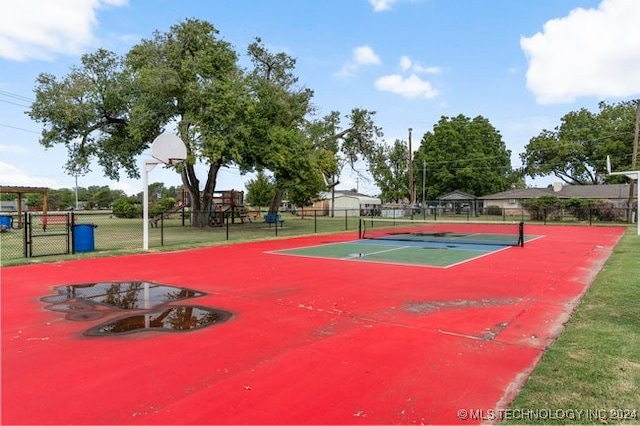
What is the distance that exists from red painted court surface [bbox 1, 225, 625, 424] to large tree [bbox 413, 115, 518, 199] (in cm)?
5274

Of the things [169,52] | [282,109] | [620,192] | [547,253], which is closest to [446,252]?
[547,253]

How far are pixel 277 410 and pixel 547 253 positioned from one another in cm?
1354

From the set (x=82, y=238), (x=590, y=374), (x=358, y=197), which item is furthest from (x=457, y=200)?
(x=590, y=374)

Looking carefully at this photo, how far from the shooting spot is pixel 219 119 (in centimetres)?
2336

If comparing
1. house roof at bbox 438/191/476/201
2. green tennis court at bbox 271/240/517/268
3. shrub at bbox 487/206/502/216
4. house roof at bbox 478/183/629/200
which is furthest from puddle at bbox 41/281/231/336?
house roof at bbox 438/191/476/201

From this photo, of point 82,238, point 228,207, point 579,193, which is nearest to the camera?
point 82,238

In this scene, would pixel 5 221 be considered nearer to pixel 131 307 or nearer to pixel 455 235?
pixel 131 307

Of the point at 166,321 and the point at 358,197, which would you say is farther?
the point at 358,197

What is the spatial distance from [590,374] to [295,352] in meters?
2.94

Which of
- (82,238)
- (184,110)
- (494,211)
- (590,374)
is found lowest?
(590,374)

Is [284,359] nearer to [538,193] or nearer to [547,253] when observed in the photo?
[547,253]

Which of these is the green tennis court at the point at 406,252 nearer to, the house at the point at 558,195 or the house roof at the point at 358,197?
the house at the point at 558,195

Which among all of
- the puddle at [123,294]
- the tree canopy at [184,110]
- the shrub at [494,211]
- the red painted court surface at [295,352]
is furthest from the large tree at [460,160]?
the puddle at [123,294]

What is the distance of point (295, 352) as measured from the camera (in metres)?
4.83
